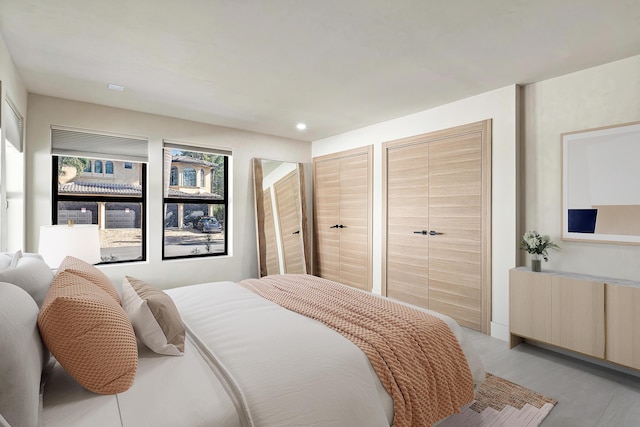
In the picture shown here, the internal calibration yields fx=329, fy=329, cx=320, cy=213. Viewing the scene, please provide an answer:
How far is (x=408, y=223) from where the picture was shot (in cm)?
411

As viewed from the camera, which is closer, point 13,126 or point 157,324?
point 157,324

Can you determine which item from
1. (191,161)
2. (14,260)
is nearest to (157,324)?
(14,260)

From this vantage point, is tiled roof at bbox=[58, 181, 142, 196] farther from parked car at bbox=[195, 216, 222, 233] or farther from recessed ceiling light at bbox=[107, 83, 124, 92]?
recessed ceiling light at bbox=[107, 83, 124, 92]

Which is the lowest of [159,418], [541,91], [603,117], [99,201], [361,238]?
[159,418]

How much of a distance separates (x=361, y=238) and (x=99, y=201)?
3.41 m

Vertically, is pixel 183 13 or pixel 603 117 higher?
pixel 183 13

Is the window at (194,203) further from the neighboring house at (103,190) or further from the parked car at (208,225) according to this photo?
the neighboring house at (103,190)

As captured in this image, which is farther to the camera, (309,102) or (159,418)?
(309,102)

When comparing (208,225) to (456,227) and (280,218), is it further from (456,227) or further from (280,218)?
(456,227)

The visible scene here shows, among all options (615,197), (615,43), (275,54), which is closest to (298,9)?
(275,54)

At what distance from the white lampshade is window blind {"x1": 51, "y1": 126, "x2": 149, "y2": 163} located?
1.57m

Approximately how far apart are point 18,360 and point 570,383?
3.21 m

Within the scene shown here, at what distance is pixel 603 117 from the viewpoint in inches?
108

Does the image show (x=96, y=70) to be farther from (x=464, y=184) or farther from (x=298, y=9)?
(x=464, y=184)
